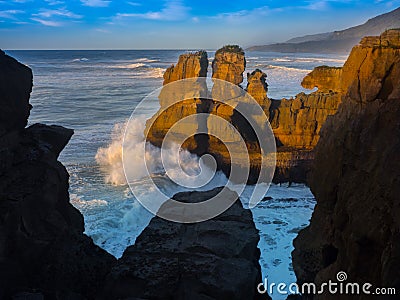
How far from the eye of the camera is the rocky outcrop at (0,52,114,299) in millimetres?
6844

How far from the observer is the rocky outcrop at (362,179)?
4.30 meters

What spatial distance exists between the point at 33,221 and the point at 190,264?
316 centimetres

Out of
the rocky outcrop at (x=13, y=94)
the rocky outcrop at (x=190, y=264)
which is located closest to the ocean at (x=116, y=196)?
the rocky outcrop at (x=190, y=264)

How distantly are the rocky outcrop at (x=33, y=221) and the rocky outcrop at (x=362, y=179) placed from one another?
4437 mm

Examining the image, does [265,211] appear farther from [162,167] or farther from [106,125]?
[106,125]

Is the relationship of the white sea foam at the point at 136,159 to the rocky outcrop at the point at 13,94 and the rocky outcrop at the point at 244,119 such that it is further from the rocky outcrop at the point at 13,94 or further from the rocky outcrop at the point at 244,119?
the rocky outcrop at the point at 13,94

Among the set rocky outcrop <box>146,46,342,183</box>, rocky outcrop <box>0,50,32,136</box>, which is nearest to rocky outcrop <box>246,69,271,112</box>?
rocky outcrop <box>146,46,342,183</box>

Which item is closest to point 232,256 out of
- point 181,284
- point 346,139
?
point 181,284

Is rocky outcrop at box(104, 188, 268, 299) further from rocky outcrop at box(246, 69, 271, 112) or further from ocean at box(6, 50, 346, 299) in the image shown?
rocky outcrop at box(246, 69, 271, 112)

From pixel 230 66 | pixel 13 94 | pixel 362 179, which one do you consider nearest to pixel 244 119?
pixel 230 66

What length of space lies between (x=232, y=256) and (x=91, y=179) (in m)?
11.1

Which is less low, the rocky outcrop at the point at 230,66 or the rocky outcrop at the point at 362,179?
the rocky outcrop at the point at 230,66

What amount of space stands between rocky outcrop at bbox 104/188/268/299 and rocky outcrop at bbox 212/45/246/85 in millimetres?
15268

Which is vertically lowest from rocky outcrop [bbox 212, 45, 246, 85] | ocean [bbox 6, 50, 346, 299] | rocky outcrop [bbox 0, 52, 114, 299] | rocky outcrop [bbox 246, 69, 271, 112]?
ocean [bbox 6, 50, 346, 299]
